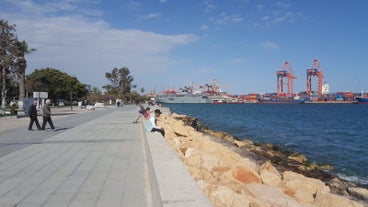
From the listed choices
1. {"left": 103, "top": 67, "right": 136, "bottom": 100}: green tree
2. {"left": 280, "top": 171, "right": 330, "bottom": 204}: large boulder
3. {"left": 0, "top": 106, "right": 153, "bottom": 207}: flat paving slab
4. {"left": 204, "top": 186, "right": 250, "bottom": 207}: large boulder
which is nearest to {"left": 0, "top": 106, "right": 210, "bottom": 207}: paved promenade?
{"left": 0, "top": 106, "right": 153, "bottom": 207}: flat paving slab

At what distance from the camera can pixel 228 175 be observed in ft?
25.0

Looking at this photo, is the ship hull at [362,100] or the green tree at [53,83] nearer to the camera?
the green tree at [53,83]

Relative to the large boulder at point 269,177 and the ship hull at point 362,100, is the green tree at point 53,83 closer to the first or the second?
the large boulder at point 269,177

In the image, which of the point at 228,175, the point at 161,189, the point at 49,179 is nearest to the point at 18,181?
the point at 49,179

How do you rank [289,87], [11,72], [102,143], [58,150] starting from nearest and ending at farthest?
[58,150] < [102,143] < [11,72] < [289,87]

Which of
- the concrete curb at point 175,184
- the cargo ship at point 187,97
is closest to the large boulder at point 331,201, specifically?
the concrete curb at point 175,184

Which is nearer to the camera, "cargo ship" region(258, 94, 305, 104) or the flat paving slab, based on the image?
→ the flat paving slab

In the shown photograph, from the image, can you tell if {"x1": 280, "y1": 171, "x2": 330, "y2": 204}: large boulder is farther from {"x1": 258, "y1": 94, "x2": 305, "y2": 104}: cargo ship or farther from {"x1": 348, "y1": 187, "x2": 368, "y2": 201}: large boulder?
{"x1": 258, "y1": 94, "x2": 305, "y2": 104}: cargo ship

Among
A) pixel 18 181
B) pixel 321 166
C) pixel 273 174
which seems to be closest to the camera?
pixel 18 181

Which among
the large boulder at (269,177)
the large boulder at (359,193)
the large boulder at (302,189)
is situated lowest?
the large boulder at (359,193)

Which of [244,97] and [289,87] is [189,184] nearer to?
[289,87]

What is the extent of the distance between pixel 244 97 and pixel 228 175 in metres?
155

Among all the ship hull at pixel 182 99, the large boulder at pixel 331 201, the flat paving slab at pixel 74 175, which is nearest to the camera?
the flat paving slab at pixel 74 175

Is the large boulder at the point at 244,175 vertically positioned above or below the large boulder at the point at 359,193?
above
